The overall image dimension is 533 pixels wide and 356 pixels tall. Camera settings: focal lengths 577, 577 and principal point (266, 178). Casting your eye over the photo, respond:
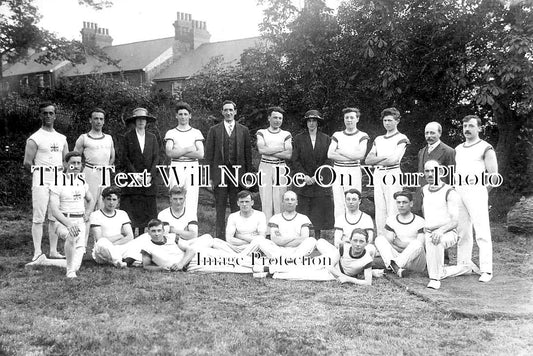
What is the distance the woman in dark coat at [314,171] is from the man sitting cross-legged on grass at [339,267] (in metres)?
→ 1.43

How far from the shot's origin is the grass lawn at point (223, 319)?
3.87 m

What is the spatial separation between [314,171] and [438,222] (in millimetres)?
2118

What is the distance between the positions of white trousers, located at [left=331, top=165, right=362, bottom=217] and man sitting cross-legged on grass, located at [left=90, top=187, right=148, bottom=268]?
2525 mm

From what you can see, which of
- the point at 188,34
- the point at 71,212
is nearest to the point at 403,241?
the point at 71,212

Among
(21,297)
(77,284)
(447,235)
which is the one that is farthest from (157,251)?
(447,235)

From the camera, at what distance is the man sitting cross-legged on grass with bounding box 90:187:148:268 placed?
659 centimetres

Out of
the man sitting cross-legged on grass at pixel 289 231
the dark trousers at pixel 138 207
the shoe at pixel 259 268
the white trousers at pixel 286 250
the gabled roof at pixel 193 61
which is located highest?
the gabled roof at pixel 193 61

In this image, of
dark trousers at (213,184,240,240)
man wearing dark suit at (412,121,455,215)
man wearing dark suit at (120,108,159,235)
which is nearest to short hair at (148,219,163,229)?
man wearing dark suit at (120,108,159,235)

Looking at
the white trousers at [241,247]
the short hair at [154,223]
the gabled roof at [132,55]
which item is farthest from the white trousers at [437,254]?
the gabled roof at [132,55]

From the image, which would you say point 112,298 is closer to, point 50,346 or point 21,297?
point 21,297

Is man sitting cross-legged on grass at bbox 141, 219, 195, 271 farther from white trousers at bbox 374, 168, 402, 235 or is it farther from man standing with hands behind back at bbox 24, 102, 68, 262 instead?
white trousers at bbox 374, 168, 402, 235

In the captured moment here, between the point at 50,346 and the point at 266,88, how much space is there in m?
9.84

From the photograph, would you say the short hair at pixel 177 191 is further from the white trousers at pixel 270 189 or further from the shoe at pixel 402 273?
the shoe at pixel 402 273

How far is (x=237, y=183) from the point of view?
788cm
